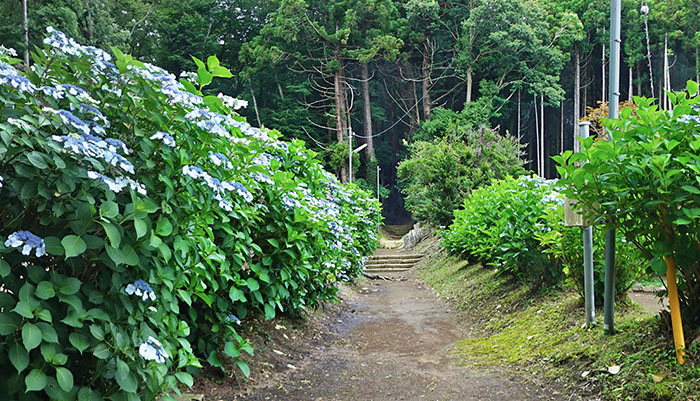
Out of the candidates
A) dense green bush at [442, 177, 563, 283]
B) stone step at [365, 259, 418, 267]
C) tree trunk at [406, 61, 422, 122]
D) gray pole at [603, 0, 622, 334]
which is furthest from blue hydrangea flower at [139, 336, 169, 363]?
tree trunk at [406, 61, 422, 122]

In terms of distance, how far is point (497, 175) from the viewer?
15.0 meters

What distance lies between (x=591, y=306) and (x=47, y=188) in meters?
3.62

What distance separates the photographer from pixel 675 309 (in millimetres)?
2641

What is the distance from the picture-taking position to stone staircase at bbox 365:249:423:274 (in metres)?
13.9

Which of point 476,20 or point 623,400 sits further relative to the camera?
point 476,20

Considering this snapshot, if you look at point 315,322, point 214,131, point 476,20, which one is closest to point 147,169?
point 214,131

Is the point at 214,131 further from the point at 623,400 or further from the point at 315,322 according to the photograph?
the point at 315,322

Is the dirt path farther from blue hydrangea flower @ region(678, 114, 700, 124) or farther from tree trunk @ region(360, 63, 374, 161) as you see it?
tree trunk @ region(360, 63, 374, 161)

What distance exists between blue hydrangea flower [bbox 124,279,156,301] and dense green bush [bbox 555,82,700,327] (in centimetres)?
229

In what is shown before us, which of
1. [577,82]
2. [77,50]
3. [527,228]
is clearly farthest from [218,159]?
[577,82]

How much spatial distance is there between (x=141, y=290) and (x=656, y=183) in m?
2.42

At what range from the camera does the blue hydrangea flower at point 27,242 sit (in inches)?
54.1

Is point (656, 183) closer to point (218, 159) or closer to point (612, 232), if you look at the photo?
point (612, 232)

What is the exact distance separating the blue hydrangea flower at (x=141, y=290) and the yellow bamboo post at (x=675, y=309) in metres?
2.58
